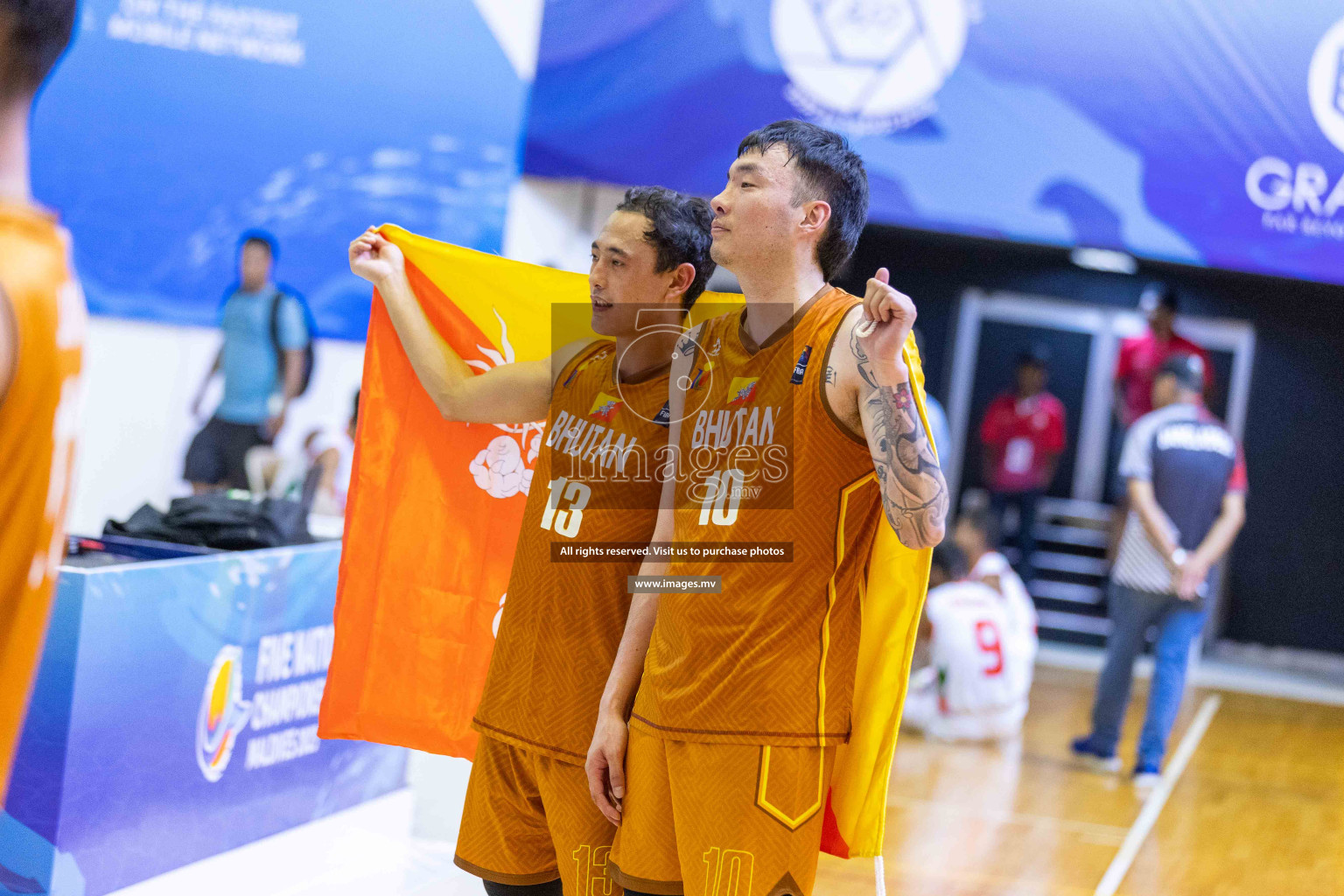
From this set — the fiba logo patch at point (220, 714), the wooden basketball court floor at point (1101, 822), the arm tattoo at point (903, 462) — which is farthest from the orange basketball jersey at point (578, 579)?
the wooden basketball court floor at point (1101, 822)

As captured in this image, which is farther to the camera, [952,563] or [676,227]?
[952,563]

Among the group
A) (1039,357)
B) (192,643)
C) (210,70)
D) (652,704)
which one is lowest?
(192,643)

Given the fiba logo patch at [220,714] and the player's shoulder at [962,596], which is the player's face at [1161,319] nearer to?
the player's shoulder at [962,596]

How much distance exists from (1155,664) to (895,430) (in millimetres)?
4814

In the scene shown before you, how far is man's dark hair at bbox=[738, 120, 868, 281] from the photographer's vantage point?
1.99 m

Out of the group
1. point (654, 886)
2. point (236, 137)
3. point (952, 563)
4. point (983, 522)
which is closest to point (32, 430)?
point (654, 886)

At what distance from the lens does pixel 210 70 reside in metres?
7.60

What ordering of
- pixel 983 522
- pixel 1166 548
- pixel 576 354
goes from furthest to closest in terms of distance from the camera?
pixel 983 522 → pixel 1166 548 → pixel 576 354

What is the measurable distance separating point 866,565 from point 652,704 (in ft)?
1.37

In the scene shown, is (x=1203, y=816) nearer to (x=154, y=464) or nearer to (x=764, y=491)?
(x=764, y=491)

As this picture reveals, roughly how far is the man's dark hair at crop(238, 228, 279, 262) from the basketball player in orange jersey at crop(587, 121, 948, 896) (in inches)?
229

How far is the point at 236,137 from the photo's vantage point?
297 inches

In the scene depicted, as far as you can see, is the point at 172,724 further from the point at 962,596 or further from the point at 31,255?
the point at 962,596

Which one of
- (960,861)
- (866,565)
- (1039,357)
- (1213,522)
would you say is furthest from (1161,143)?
(866,565)
